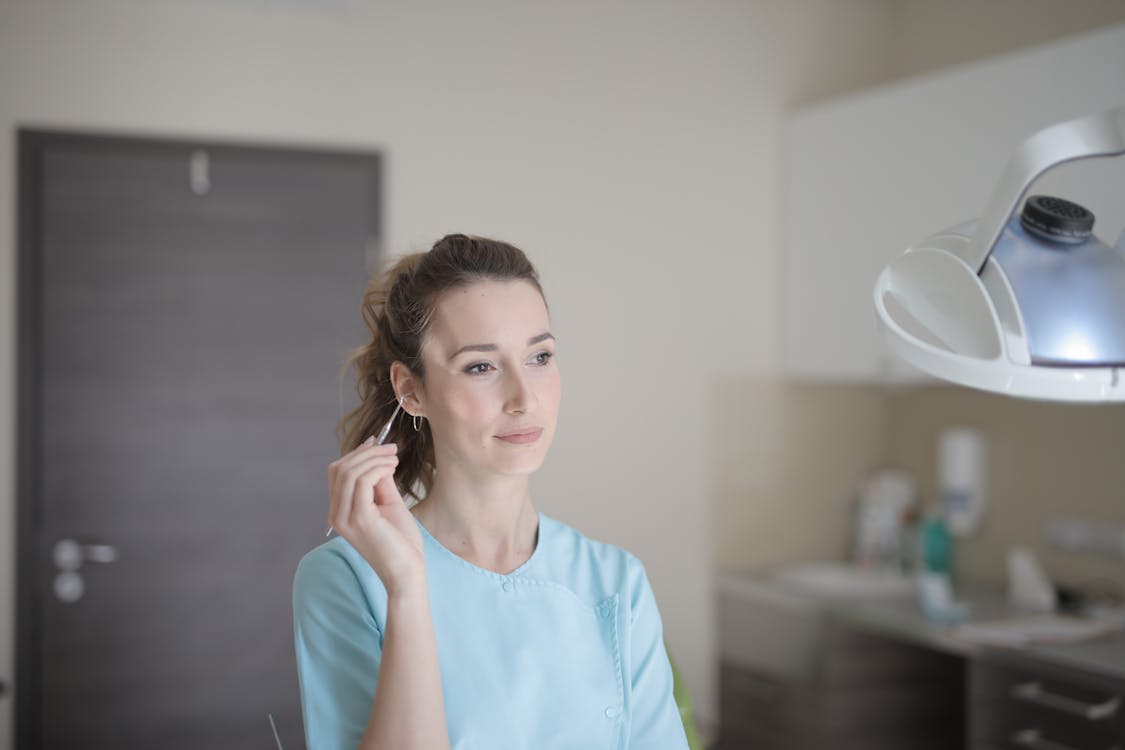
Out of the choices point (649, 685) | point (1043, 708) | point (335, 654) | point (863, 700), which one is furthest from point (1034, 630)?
point (335, 654)

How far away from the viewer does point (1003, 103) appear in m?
2.87

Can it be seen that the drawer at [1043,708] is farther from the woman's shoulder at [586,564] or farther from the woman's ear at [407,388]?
the woman's ear at [407,388]

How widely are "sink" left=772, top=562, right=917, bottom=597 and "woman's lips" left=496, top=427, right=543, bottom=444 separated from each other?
212 cm

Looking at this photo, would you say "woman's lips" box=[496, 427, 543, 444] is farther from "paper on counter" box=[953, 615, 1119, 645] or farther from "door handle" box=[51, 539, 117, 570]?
"door handle" box=[51, 539, 117, 570]

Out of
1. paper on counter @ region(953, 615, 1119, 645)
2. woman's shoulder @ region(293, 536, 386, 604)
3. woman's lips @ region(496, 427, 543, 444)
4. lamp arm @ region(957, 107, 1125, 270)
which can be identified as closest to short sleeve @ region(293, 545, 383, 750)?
→ woman's shoulder @ region(293, 536, 386, 604)

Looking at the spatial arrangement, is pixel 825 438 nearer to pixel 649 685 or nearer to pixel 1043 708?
pixel 1043 708

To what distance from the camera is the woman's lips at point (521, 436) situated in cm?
137

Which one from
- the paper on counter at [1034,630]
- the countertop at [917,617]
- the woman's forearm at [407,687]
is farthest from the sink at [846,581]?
the woman's forearm at [407,687]

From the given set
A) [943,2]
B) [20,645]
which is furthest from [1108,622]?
[20,645]

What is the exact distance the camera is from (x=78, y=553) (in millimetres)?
2877

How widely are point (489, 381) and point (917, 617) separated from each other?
6.58 feet

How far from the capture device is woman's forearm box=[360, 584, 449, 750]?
1204 millimetres

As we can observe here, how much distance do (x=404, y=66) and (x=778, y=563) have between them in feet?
6.49

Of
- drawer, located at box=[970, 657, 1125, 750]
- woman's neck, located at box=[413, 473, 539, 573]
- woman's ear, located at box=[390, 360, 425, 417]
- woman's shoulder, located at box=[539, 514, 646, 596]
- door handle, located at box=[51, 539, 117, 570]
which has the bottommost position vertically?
drawer, located at box=[970, 657, 1125, 750]
